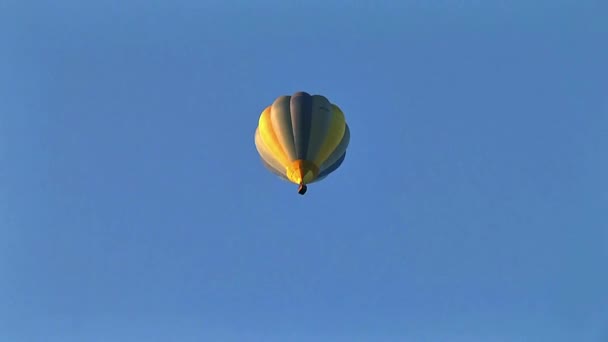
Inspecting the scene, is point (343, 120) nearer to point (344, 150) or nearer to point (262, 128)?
point (344, 150)

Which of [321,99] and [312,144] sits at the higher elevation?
[321,99]

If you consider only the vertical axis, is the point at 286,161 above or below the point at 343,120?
below

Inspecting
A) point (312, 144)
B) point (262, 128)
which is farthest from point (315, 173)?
point (262, 128)

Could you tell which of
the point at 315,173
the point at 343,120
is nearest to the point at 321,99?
the point at 343,120

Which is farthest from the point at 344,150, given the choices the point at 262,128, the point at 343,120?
the point at 262,128

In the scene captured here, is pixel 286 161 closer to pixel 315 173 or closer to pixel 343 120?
pixel 315 173
